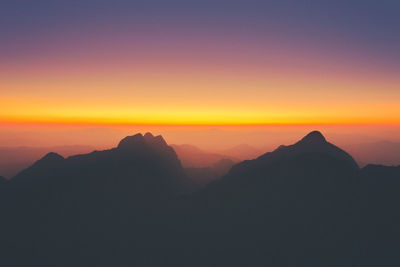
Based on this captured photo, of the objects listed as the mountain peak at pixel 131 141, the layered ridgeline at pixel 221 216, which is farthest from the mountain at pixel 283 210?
the mountain peak at pixel 131 141

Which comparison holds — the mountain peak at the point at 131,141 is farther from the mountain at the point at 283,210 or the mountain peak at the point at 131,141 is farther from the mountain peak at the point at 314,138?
the mountain peak at the point at 314,138

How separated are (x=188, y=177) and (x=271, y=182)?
63.9 metres

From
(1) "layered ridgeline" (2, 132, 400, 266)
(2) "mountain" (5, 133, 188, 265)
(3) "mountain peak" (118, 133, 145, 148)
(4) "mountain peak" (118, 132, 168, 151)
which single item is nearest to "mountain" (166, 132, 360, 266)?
(1) "layered ridgeline" (2, 132, 400, 266)

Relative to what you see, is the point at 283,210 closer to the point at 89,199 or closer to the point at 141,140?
the point at 89,199

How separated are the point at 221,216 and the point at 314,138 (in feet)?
167

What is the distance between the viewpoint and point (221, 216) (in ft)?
356

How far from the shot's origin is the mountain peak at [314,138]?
125250 mm

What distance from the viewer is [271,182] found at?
112 m

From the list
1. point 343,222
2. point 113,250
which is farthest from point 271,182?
point 113,250

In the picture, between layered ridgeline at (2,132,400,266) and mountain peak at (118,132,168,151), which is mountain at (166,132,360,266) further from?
mountain peak at (118,132,168,151)

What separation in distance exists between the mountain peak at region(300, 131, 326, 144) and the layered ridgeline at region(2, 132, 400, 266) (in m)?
0.42

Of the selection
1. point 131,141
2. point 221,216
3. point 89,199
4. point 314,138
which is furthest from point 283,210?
point 131,141

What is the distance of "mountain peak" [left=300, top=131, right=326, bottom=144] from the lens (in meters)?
125

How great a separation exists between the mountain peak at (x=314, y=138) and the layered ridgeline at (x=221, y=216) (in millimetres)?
420
